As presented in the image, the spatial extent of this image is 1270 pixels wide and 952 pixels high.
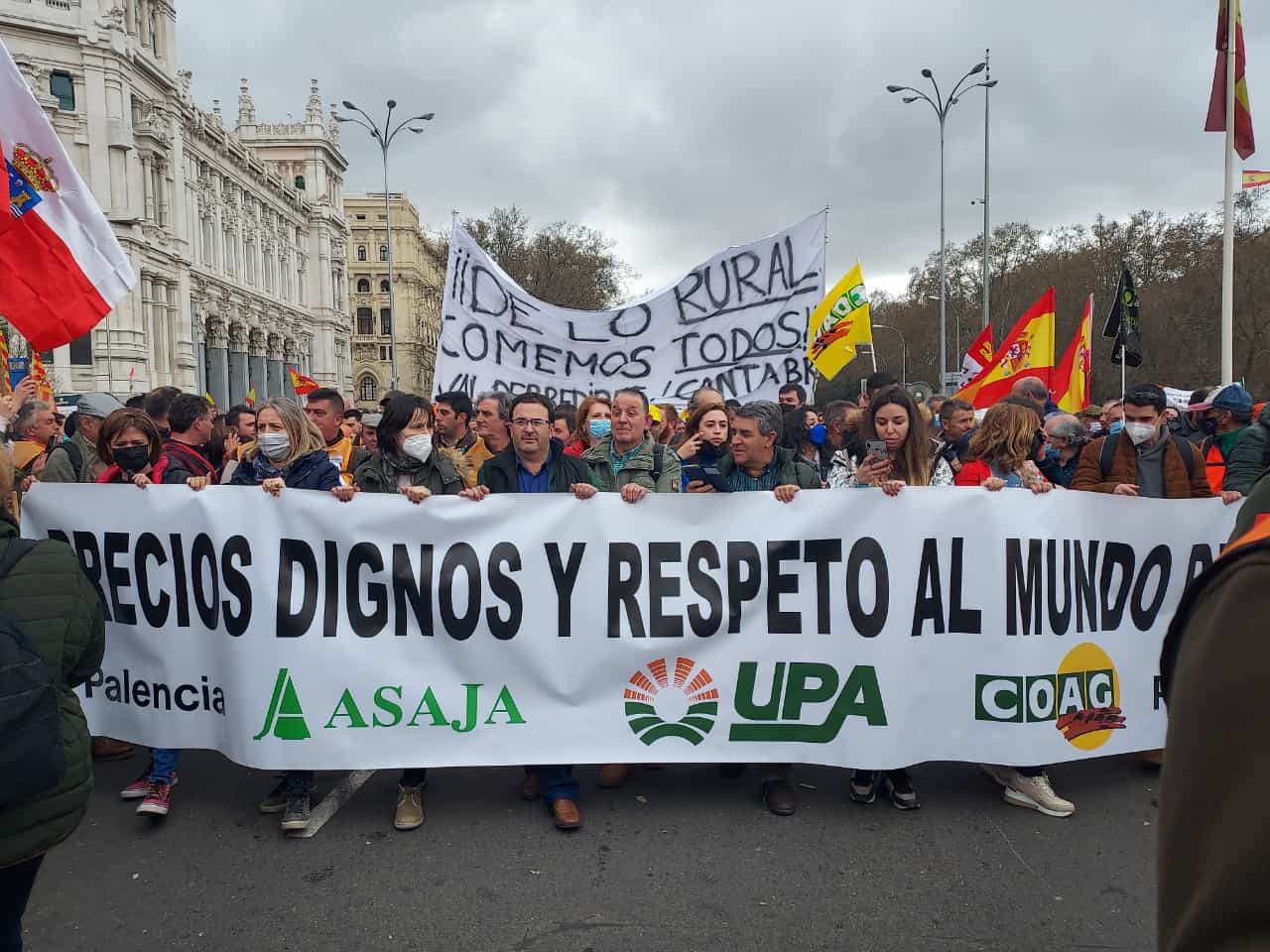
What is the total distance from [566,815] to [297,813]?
1155 millimetres

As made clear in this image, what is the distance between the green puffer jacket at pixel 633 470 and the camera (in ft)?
15.5

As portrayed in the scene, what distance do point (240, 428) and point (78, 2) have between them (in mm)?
56674

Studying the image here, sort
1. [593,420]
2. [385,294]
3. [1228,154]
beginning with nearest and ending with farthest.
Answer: [593,420] → [1228,154] → [385,294]

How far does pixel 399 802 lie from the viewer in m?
4.02

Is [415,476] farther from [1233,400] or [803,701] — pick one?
[1233,400]

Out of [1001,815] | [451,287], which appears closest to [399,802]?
[1001,815]

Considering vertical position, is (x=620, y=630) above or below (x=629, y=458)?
below

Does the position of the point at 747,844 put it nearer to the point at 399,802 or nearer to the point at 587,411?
the point at 399,802

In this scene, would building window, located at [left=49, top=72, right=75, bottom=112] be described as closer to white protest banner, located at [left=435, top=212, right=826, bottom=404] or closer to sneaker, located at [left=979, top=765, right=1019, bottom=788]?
white protest banner, located at [left=435, top=212, right=826, bottom=404]

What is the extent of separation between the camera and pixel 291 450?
4.39m

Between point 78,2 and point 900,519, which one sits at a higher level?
point 78,2

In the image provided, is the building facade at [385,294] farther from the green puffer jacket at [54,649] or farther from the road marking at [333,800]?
the green puffer jacket at [54,649]

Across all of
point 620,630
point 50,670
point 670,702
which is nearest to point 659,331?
point 620,630

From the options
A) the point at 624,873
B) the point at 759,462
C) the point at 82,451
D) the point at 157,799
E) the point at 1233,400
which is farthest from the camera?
the point at 1233,400
